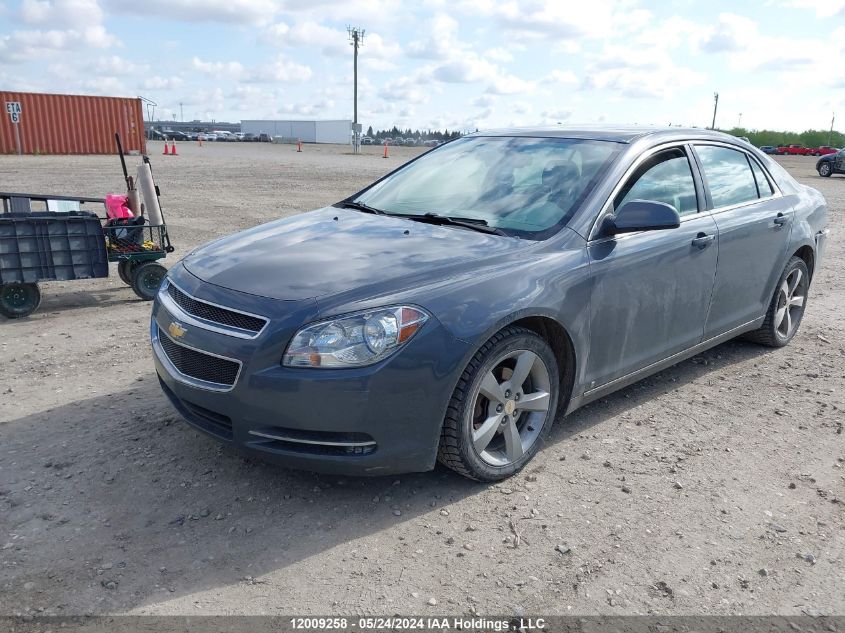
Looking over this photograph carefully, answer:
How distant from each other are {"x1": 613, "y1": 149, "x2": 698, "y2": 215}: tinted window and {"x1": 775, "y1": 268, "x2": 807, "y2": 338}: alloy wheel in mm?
1494

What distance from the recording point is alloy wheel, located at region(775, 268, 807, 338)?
18.5 feet

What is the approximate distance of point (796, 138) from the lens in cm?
7300

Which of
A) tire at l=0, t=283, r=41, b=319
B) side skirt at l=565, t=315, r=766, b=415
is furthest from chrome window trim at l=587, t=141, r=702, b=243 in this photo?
tire at l=0, t=283, r=41, b=319

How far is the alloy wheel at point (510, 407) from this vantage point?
346cm

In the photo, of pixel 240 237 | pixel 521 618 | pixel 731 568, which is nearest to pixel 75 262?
pixel 240 237

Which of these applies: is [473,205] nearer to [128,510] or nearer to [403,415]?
[403,415]

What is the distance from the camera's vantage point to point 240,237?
412cm

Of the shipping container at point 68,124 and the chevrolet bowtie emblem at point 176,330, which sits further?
the shipping container at point 68,124

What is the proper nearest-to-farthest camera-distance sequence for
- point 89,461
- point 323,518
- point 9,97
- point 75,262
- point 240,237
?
point 323,518 → point 89,461 → point 240,237 → point 75,262 → point 9,97

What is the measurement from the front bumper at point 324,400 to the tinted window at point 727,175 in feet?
8.37

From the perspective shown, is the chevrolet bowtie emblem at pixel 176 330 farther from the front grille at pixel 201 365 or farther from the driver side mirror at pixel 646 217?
the driver side mirror at pixel 646 217

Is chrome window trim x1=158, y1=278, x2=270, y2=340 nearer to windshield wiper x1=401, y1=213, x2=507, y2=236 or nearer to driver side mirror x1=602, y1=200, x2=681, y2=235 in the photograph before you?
windshield wiper x1=401, y1=213, x2=507, y2=236

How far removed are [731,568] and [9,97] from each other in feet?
131

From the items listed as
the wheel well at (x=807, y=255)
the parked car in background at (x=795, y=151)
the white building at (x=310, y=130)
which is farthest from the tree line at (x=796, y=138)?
the wheel well at (x=807, y=255)
